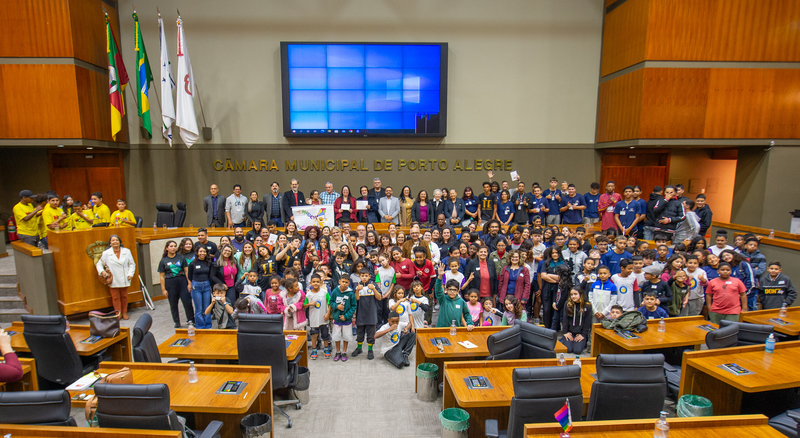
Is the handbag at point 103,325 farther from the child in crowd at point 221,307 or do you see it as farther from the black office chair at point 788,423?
the black office chair at point 788,423

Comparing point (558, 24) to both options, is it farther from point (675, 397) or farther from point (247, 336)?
point (247, 336)

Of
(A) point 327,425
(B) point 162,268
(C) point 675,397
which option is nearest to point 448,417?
(A) point 327,425

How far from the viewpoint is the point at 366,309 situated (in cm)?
651

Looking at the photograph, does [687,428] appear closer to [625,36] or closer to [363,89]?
[363,89]

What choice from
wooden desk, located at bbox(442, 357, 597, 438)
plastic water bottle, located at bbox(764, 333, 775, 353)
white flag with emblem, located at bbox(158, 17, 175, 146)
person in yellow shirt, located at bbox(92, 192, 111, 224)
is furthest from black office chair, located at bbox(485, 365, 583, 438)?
white flag with emblem, located at bbox(158, 17, 175, 146)

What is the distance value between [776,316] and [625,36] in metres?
8.58

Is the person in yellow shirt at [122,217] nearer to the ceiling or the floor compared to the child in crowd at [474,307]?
nearer to the ceiling

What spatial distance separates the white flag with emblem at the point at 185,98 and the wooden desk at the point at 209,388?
865cm

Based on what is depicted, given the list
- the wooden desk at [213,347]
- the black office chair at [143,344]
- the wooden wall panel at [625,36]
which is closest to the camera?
the black office chair at [143,344]

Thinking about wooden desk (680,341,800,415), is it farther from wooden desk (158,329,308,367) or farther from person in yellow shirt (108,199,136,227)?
person in yellow shirt (108,199,136,227)

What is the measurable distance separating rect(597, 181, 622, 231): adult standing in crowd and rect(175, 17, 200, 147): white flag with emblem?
11123 millimetres

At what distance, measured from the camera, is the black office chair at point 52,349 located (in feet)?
15.1

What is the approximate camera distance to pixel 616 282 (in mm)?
6367

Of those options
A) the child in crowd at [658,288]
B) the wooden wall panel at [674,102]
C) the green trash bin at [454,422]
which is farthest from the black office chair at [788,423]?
the wooden wall panel at [674,102]
